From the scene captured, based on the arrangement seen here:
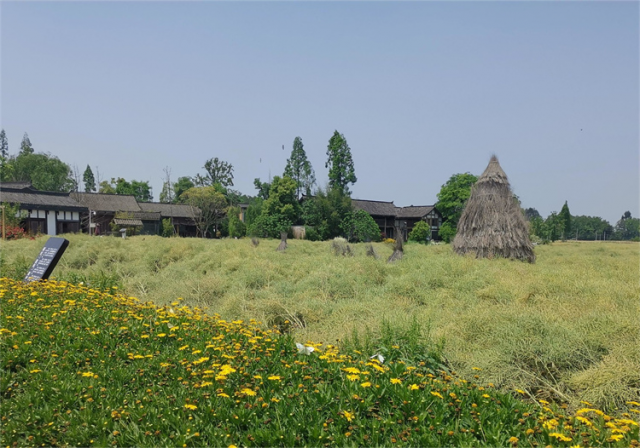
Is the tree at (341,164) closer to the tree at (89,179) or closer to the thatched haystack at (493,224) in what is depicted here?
the thatched haystack at (493,224)

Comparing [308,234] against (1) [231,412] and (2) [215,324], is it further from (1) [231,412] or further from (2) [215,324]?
(1) [231,412]

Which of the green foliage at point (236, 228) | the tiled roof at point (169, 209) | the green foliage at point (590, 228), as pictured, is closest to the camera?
the green foliage at point (236, 228)

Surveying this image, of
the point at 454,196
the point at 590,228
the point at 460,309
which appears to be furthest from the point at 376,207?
the point at 590,228

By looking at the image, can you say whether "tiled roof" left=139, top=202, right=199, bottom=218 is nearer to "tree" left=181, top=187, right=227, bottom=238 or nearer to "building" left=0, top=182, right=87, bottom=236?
"tree" left=181, top=187, right=227, bottom=238

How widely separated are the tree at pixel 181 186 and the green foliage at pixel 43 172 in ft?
40.8

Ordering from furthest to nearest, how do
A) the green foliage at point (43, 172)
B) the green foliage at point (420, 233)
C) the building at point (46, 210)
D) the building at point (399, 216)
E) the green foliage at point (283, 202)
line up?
the green foliage at point (43, 172) → the building at point (399, 216) → the green foliage at point (420, 233) → the green foliage at point (283, 202) → the building at point (46, 210)

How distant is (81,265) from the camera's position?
11945 mm

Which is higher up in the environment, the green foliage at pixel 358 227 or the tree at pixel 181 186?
the tree at pixel 181 186

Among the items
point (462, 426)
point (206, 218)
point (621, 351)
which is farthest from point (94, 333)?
point (206, 218)

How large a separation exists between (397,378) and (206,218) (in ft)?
137

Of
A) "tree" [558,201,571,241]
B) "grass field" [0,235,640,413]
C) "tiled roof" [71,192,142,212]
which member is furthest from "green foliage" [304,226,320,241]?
"tree" [558,201,571,241]

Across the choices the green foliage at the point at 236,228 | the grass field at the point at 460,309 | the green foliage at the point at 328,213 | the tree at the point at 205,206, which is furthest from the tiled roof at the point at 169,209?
the grass field at the point at 460,309

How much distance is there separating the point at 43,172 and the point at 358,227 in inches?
1574

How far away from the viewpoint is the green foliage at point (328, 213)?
115ft
